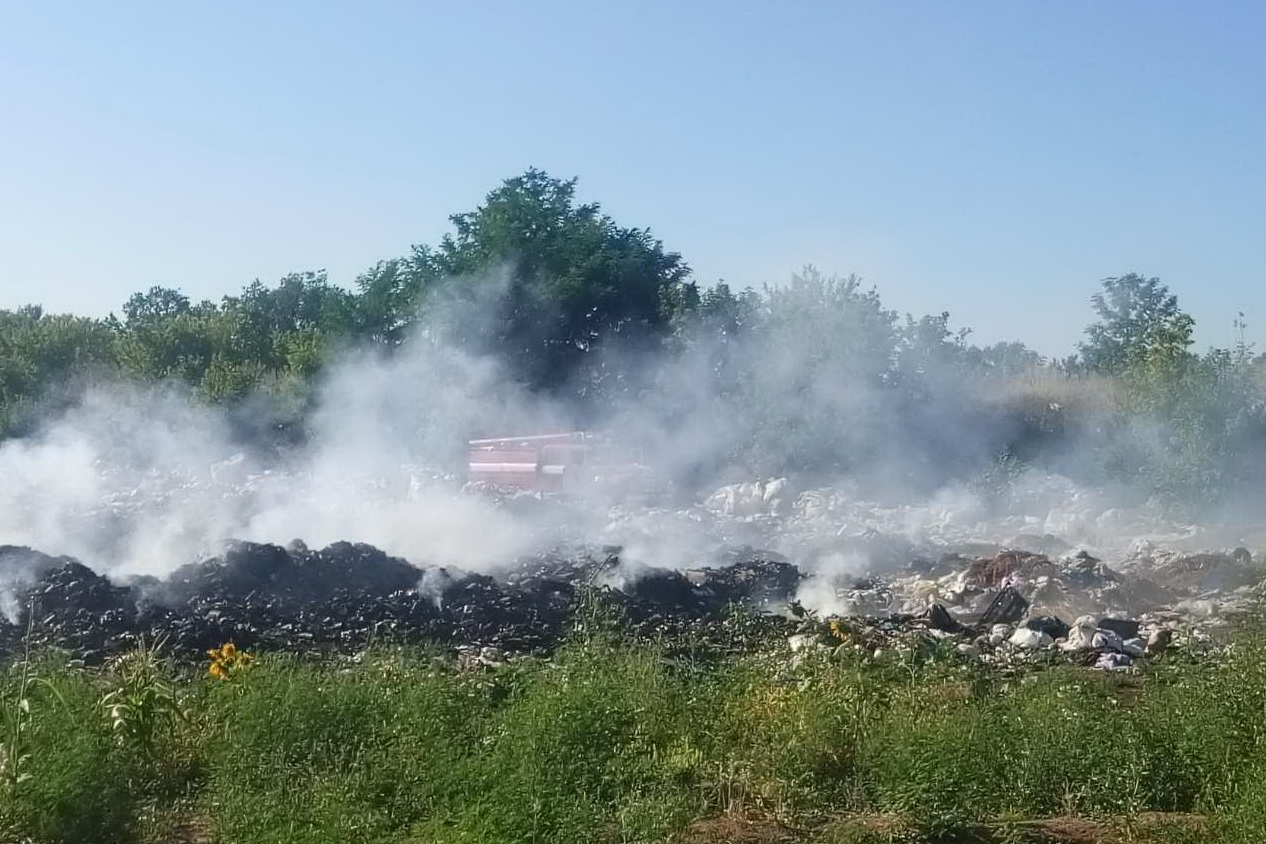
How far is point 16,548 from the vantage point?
12.1 m

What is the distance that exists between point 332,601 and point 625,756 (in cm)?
650

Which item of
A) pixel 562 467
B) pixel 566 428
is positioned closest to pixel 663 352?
pixel 566 428

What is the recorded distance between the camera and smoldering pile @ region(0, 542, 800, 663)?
9508mm

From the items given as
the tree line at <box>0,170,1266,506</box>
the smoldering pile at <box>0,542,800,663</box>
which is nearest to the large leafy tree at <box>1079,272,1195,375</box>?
the tree line at <box>0,170,1266,506</box>

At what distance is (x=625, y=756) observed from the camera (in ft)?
16.4

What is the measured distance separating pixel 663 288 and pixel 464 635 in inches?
722

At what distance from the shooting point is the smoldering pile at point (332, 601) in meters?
9.51

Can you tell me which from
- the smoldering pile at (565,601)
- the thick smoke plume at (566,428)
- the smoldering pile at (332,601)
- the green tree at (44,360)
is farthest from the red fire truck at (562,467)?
the green tree at (44,360)

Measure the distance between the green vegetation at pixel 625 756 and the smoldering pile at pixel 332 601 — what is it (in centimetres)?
308

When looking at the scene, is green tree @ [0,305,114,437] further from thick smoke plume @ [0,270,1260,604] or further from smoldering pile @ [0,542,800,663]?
smoldering pile @ [0,542,800,663]

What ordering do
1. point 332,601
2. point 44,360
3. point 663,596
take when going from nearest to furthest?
point 332,601
point 663,596
point 44,360

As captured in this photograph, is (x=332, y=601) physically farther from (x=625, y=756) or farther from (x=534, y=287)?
(x=534, y=287)

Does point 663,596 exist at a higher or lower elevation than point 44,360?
lower

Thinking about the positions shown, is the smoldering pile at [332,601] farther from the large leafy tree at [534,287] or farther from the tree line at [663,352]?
the large leafy tree at [534,287]
